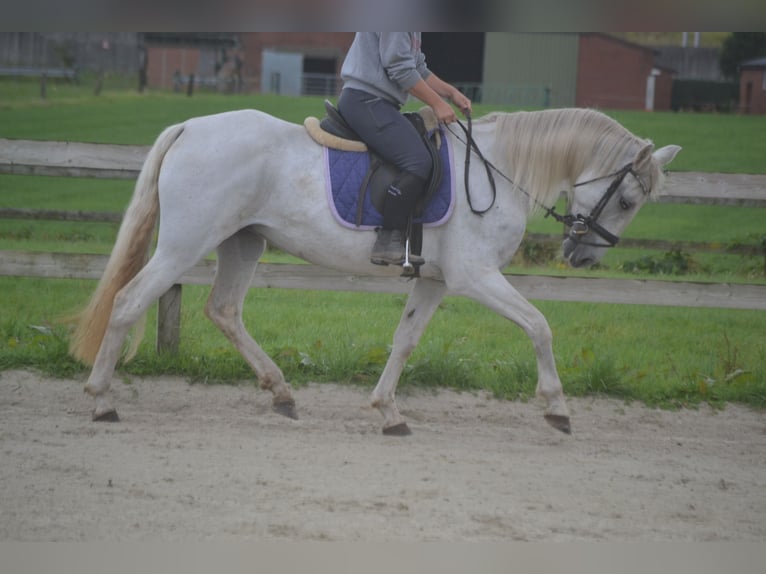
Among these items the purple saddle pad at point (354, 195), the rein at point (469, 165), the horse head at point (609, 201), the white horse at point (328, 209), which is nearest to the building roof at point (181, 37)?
the white horse at point (328, 209)

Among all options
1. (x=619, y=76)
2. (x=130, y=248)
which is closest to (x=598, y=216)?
(x=130, y=248)

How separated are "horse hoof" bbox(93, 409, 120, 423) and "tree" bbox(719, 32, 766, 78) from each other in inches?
766

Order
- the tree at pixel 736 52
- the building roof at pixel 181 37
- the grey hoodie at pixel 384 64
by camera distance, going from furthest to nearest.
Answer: the tree at pixel 736 52
the grey hoodie at pixel 384 64
the building roof at pixel 181 37

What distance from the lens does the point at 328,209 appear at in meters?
5.28

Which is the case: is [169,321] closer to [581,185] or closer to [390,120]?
[390,120]

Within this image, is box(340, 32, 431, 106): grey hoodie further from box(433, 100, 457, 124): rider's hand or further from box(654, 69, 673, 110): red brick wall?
box(654, 69, 673, 110): red brick wall

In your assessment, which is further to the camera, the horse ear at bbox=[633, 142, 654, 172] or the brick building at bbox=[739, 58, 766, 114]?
the brick building at bbox=[739, 58, 766, 114]

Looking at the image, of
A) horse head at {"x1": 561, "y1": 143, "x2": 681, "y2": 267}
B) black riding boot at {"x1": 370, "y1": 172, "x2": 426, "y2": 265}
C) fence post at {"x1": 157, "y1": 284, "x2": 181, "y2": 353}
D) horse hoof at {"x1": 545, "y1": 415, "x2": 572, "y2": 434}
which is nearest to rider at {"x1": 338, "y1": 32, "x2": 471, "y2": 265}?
black riding boot at {"x1": 370, "y1": 172, "x2": 426, "y2": 265}

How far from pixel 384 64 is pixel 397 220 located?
858mm

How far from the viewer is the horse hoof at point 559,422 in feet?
17.5

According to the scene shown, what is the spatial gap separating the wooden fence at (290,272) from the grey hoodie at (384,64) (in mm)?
1786

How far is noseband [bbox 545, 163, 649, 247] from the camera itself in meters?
5.35

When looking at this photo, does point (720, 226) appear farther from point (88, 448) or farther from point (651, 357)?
point (88, 448)

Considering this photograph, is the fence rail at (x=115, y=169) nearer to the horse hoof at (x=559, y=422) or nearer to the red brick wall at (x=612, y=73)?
the horse hoof at (x=559, y=422)
